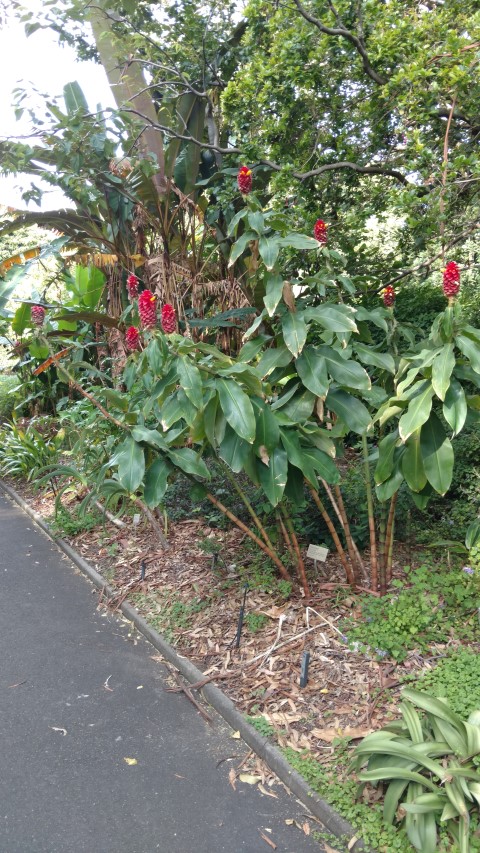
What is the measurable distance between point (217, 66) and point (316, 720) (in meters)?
6.78

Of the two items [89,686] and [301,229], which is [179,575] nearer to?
[89,686]

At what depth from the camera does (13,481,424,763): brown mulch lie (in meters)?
3.72

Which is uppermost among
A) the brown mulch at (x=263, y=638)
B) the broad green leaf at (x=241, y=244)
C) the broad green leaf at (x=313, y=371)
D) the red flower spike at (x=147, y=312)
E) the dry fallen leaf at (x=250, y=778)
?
the broad green leaf at (x=241, y=244)

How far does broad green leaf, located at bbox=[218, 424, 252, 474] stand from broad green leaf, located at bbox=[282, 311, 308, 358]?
620 mm

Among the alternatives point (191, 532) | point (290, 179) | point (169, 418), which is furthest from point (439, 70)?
point (191, 532)

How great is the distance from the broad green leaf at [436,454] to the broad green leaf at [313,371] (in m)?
0.65

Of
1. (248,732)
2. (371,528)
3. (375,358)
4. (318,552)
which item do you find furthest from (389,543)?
(248,732)

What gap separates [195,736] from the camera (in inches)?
153

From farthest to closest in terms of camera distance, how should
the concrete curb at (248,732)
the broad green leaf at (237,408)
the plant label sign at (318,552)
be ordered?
the plant label sign at (318,552) < the broad green leaf at (237,408) < the concrete curb at (248,732)

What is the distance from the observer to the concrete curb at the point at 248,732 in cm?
309

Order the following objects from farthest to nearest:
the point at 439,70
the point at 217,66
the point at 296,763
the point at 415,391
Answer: the point at 217,66 < the point at 439,70 < the point at 415,391 < the point at 296,763

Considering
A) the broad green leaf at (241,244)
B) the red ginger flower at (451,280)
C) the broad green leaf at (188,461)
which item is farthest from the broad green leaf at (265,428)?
the red ginger flower at (451,280)

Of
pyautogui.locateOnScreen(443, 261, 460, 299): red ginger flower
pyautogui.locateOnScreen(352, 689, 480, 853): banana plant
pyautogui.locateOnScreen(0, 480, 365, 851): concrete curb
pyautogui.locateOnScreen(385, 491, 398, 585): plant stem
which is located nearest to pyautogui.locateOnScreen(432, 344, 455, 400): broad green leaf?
pyautogui.locateOnScreen(443, 261, 460, 299): red ginger flower

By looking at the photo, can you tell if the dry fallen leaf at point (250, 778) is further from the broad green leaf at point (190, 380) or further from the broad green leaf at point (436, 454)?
the broad green leaf at point (190, 380)
